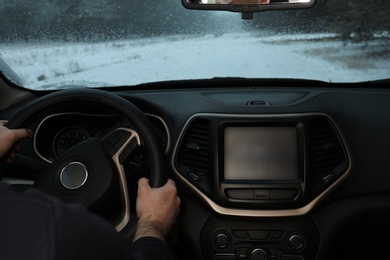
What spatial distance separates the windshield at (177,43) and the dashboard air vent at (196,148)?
63cm

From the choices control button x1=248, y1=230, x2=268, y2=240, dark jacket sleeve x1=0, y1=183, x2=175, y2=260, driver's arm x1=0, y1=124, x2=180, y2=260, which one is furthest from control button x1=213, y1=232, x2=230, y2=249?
dark jacket sleeve x1=0, y1=183, x2=175, y2=260

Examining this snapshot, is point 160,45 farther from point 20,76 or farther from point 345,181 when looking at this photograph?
point 345,181

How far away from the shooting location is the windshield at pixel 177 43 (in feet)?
12.0

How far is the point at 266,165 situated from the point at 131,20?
Answer: 160 cm

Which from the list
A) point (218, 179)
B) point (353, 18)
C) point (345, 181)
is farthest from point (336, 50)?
point (218, 179)

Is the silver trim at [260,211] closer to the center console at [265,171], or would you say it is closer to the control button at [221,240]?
the center console at [265,171]

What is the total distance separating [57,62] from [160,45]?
2.18 ft

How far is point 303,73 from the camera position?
11.8 ft

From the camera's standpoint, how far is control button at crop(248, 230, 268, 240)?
9.82 feet

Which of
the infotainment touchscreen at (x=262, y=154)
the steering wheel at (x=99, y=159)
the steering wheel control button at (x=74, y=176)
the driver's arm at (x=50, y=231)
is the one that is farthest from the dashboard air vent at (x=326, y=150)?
the driver's arm at (x=50, y=231)

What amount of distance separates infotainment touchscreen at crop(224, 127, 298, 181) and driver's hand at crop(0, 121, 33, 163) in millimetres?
995

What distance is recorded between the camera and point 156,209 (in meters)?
2.20

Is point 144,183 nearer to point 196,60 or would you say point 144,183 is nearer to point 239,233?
point 239,233

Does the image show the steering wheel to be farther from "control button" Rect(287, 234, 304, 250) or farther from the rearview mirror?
"control button" Rect(287, 234, 304, 250)
